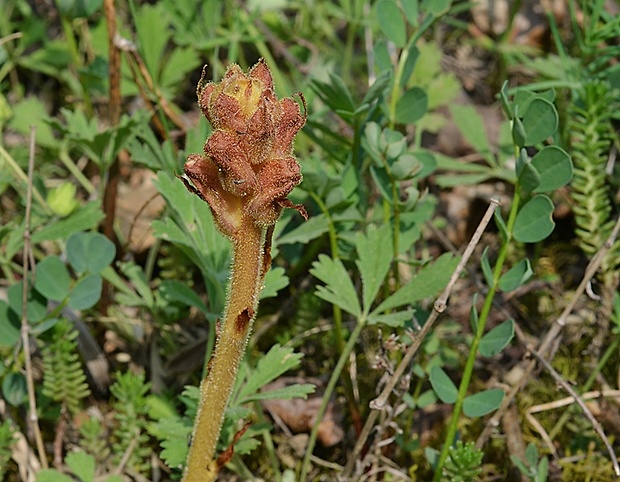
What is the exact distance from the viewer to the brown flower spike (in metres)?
1.39

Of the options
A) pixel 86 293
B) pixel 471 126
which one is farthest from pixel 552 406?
pixel 86 293

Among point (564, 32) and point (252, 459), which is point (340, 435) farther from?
point (564, 32)

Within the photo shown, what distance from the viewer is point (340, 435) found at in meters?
2.50

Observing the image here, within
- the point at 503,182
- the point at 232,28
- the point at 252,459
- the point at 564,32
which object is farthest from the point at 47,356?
the point at 564,32

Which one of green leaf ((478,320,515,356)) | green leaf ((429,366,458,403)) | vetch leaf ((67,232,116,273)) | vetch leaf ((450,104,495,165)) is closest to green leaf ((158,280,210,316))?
vetch leaf ((67,232,116,273))

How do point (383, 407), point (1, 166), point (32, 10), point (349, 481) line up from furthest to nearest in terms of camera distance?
point (32, 10)
point (1, 166)
point (349, 481)
point (383, 407)

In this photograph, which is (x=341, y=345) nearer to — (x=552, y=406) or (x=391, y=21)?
(x=552, y=406)

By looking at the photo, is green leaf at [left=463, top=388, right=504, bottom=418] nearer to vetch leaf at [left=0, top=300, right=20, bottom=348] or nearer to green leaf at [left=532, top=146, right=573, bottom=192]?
green leaf at [left=532, top=146, right=573, bottom=192]

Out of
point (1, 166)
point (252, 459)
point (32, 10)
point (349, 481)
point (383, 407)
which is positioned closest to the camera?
point (383, 407)

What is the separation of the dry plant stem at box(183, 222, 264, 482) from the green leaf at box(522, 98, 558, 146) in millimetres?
857

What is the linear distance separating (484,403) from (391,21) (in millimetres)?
1234

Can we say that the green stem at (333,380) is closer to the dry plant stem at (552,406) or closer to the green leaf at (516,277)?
the green leaf at (516,277)

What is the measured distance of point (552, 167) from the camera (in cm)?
195

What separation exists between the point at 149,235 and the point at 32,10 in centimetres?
155
